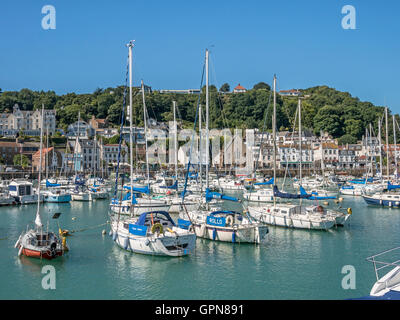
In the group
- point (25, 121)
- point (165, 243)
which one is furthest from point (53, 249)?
point (25, 121)

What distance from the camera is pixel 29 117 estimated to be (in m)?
138

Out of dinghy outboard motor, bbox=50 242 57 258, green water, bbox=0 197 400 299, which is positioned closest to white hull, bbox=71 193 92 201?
green water, bbox=0 197 400 299

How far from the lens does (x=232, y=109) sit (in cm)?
16538

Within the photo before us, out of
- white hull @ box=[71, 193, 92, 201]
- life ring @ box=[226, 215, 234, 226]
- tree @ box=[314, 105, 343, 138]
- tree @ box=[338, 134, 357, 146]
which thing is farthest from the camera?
tree @ box=[314, 105, 343, 138]

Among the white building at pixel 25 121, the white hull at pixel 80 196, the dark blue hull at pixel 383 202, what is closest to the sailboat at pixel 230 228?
the dark blue hull at pixel 383 202

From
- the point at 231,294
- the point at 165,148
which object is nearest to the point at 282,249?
the point at 231,294

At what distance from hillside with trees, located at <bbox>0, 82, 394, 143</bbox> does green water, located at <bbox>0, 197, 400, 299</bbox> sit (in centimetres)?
10579

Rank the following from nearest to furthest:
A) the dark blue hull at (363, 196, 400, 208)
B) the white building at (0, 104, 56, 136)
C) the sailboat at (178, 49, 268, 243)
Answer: the sailboat at (178, 49, 268, 243) < the dark blue hull at (363, 196, 400, 208) < the white building at (0, 104, 56, 136)

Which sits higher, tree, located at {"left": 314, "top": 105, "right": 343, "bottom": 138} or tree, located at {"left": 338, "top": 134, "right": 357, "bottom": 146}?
tree, located at {"left": 314, "top": 105, "right": 343, "bottom": 138}

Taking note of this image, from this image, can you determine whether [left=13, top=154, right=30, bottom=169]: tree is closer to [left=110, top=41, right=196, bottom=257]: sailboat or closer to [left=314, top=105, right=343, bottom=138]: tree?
[left=110, top=41, right=196, bottom=257]: sailboat

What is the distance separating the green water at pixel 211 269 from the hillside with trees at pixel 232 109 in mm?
105794

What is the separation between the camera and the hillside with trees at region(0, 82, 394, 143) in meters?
146

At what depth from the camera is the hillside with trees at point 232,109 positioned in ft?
480

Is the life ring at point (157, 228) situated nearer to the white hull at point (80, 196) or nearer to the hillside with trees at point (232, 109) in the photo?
the white hull at point (80, 196)
